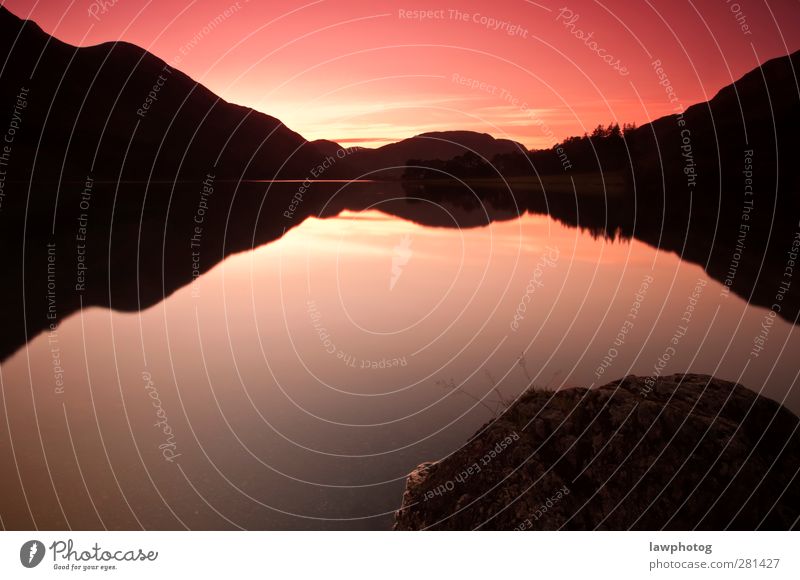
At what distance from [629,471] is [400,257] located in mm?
15845

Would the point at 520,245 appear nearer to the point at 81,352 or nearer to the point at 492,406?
the point at 492,406

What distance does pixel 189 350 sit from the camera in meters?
12.4

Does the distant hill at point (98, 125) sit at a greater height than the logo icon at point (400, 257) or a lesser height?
greater

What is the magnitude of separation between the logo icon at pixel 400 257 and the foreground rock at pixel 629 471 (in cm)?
1054

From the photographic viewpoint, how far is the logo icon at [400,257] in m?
18.0
